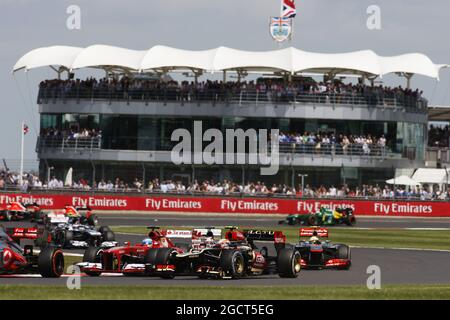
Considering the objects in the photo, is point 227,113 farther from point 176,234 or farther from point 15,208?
point 176,234

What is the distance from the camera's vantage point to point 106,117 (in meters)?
79.2

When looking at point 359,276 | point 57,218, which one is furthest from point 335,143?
point 359,276

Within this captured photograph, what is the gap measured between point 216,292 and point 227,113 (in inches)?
2258

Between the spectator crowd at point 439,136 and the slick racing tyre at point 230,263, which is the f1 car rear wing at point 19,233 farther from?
the spectator crowd at point 439,136

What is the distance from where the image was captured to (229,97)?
77.8m

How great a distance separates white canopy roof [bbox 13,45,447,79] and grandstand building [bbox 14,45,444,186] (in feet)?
0.22

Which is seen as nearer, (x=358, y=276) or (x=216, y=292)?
(x=216, y=292)

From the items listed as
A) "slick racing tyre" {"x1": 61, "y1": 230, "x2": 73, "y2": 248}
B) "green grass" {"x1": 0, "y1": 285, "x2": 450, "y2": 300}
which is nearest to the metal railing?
"slick racing tyre" {"x1": 61, "y1": 230, "x2": 73, "y2": 248}

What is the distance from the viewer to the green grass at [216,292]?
1936 centimetres

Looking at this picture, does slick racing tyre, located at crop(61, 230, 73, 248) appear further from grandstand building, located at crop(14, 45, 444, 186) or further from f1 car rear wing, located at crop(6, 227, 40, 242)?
grandstand building, located at crop(14, 45, 444, 186)

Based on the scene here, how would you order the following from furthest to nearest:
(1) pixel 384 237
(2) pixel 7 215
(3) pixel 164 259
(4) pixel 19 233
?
1. (2) pixel 7 215
2. (1) pixel 384 237
3. (4) pixel 19 233
4. (3) pixel 164 259

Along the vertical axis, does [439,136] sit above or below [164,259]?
above
